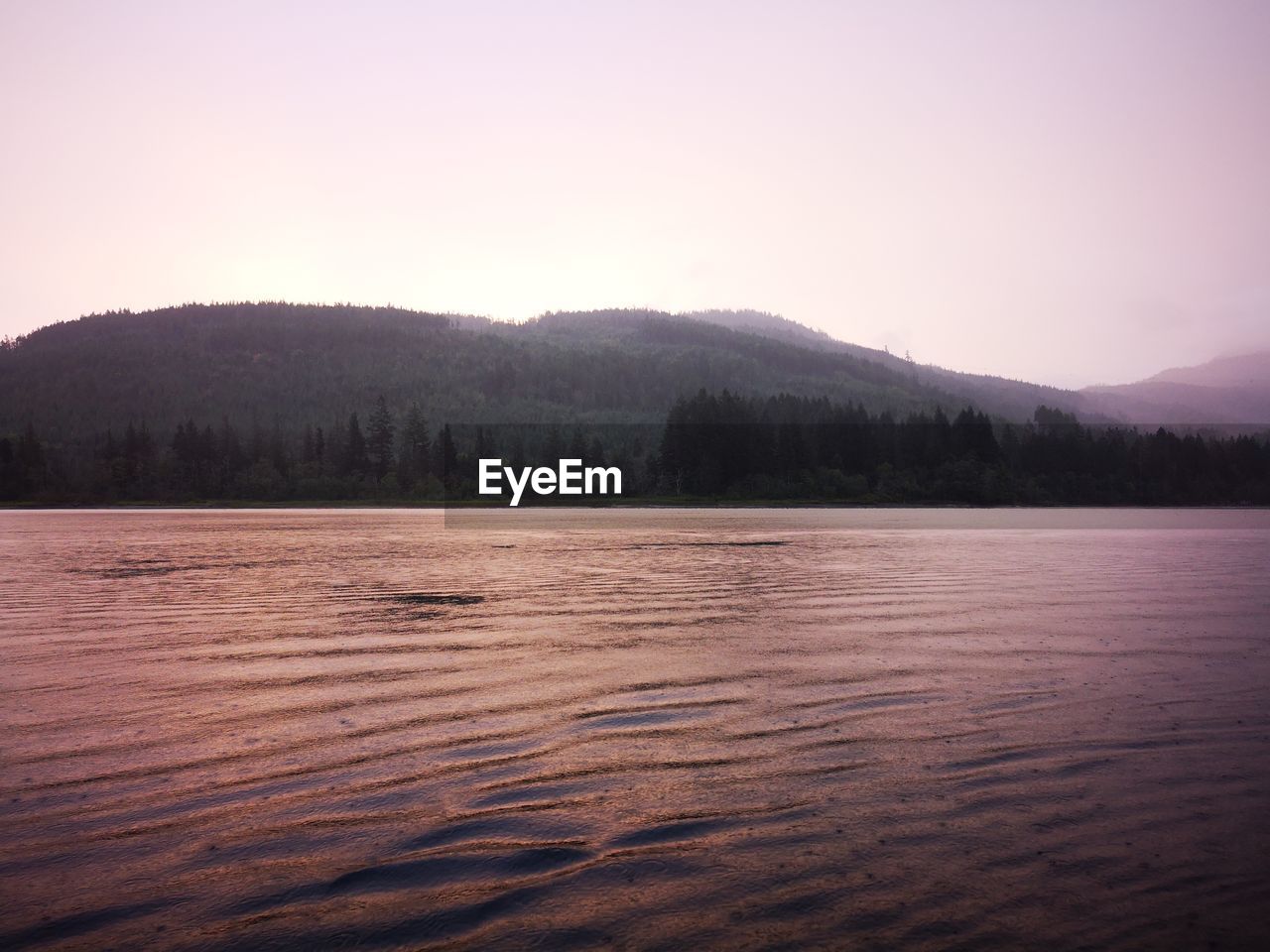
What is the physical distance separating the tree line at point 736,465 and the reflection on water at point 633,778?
128m

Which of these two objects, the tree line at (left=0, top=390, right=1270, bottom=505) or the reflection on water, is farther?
the tree line at (left=0, top=390, right=1270, bottom=505)

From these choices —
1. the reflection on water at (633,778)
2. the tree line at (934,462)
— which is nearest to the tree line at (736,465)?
the tree line at (934,462)

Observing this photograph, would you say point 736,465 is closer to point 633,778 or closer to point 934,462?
point 934,462

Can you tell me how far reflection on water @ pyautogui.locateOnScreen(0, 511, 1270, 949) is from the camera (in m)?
5.27

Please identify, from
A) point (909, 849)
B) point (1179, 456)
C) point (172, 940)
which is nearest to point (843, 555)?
point (909, 849)

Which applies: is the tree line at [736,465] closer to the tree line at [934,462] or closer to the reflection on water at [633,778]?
the tree line at [934,462]

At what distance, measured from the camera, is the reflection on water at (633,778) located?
5.27 metres

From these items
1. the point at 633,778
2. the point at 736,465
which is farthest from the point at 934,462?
the point at 633,778

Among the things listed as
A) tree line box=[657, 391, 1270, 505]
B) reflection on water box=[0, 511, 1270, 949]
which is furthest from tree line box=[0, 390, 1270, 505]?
reflection on water box=[0, 511, 1270, 949]

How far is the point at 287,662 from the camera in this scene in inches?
529

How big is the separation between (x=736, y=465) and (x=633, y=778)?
14192 cm

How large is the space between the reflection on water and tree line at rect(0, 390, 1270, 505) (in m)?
128

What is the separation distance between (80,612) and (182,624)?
359 cm

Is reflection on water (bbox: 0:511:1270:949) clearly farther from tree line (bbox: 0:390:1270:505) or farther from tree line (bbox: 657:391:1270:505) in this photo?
tree line (bbox: 657:391:1270:505)
